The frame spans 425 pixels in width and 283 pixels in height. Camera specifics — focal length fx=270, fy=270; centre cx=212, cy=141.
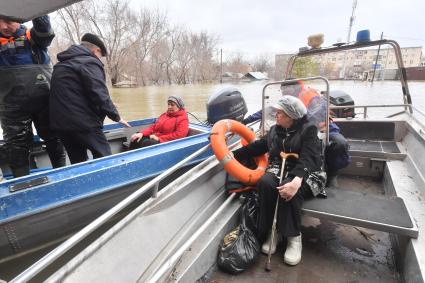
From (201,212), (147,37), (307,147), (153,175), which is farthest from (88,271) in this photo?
(147,37)

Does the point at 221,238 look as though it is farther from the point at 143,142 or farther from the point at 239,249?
the point at 143,142

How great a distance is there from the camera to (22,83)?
7.83ft

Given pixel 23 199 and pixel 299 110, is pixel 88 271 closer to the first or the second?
pixel 23 199

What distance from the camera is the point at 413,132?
3.00 meters

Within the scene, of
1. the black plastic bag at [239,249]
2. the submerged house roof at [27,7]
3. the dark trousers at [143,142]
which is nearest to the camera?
the submerged house roof at [27,7]

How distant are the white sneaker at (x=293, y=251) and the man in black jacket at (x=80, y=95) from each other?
6.28ft

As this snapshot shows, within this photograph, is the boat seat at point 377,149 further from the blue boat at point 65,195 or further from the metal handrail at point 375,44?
the blue boat at point 65,195

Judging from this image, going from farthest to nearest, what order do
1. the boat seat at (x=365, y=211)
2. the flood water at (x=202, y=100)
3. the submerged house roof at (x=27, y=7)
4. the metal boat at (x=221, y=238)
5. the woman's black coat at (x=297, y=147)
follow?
the flood water at (x=202, y=100), the woman's black coat at (x=297, y=147), the boat seat at (x=365, y=211), the metal boat at (x=221, y=238), the submerged house roof at (x=27, y=7)

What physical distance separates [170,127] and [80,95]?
126 cm

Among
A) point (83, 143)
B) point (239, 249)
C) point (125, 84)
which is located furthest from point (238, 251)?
point (125, 84)

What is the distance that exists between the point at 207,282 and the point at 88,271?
779 millimetres

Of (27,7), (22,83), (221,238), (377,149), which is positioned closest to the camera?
(27,7)

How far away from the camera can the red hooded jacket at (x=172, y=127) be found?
3.43 m

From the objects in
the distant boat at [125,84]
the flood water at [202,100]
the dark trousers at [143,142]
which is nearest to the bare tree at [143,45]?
the distant boat at [125,84]
